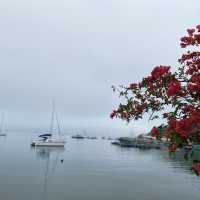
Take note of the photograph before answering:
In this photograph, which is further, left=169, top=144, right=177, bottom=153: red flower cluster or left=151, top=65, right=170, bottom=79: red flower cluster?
left=151, top=65, right=170, bottom=79: red flower cluster

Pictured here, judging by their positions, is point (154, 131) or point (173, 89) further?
point (154, 131)

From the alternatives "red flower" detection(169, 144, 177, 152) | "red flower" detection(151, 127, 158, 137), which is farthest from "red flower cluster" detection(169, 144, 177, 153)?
"red flower" detection(151, 127, 158, 137)

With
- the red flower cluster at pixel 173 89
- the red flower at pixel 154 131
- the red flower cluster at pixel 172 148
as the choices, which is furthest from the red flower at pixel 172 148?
the red flower cluster at pixel 173 89

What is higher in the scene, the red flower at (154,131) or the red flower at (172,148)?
the red flower at (154,131)

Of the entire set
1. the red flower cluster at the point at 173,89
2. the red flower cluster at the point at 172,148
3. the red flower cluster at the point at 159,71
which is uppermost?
the red flower cluster at the point at 159,71

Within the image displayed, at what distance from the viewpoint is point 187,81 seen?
7.61m

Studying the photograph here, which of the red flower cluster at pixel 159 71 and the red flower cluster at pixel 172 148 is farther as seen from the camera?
the red flower cluster at pixel 159 71

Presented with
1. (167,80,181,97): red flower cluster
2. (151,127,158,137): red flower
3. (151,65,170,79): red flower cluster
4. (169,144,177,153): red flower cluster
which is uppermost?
(151,65,170,79): red flower cluster

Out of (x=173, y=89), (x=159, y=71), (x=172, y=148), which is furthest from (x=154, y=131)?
(x=159, y=71)

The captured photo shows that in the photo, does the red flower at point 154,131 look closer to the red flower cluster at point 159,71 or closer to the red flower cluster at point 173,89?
the red flower cluster at point 173,89

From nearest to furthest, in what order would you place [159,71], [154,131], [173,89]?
[173,89]
[154,131]
[159,71]

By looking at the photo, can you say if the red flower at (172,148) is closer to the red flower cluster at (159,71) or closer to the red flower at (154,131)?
the red flower at (154,131)

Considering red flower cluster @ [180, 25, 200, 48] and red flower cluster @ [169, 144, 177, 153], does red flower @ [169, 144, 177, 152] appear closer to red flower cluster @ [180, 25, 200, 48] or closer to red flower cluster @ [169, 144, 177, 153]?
red flower cluster @ [169, 144, 177, 153]

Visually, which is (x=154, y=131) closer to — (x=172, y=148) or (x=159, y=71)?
(x=172, y=148)
